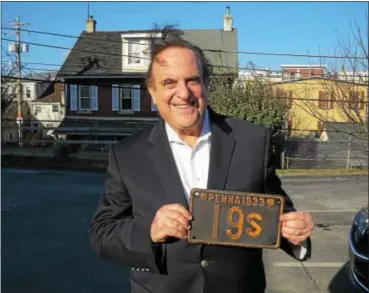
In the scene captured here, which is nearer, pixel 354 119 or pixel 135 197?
pixel 135 197

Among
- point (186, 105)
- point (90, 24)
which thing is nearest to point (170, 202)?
point (186, 105)

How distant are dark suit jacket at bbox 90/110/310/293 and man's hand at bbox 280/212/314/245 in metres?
0.12

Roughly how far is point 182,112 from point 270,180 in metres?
0.45

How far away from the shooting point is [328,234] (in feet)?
22.1

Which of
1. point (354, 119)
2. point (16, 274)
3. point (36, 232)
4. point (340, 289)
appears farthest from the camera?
point (354, 119)

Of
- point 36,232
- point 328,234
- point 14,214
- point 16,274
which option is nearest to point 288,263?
point 328,234

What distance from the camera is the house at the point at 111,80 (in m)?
22.6

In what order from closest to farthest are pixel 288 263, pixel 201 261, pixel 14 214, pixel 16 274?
pixel 201 261, pixel 16 274, pixel 288 263, pixel 14 214

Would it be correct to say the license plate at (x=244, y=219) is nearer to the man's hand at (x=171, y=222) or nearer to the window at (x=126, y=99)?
the man's hand at (x=171, y=222)

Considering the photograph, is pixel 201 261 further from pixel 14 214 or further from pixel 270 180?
pixel 14 214

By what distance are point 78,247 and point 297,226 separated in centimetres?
494

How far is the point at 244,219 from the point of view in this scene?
4.80 feet

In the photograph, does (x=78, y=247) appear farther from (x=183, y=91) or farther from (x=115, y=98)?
(x=115, y=98)

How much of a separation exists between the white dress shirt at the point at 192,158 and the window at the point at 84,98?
22604 millimetres
